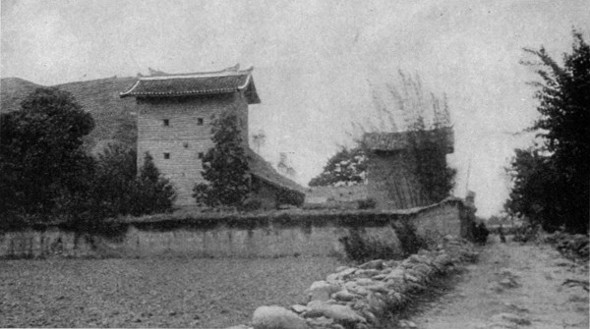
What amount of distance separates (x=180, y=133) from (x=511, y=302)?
60.9 feet

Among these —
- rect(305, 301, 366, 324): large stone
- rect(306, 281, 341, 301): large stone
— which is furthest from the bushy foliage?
rect(305, 301, 366, 324): large stone

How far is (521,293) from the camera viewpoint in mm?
7691

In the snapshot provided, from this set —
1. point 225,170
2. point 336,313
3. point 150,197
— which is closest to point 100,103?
point 150,197

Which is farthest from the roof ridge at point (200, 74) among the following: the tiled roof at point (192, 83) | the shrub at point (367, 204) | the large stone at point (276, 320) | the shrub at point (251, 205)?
the large stone at point (276, 320)

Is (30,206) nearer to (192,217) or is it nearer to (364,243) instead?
(192,217)

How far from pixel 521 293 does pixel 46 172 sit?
15.4 meters

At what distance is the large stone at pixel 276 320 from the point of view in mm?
4812

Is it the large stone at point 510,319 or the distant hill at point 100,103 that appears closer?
the large stone at point 510,319

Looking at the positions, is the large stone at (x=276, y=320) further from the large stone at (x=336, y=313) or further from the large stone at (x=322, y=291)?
the large stone at (x=322, y=291)

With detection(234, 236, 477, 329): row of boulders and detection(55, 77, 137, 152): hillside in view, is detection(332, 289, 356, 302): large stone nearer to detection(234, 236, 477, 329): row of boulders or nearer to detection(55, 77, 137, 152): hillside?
detection(234, 236, 477, 329): row of boulders

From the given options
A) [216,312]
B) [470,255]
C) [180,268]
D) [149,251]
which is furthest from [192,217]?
[216,312]

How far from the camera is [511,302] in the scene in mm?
6914

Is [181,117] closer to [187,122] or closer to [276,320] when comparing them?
[187,122]

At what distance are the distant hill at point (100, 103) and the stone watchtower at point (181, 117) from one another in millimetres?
4157
